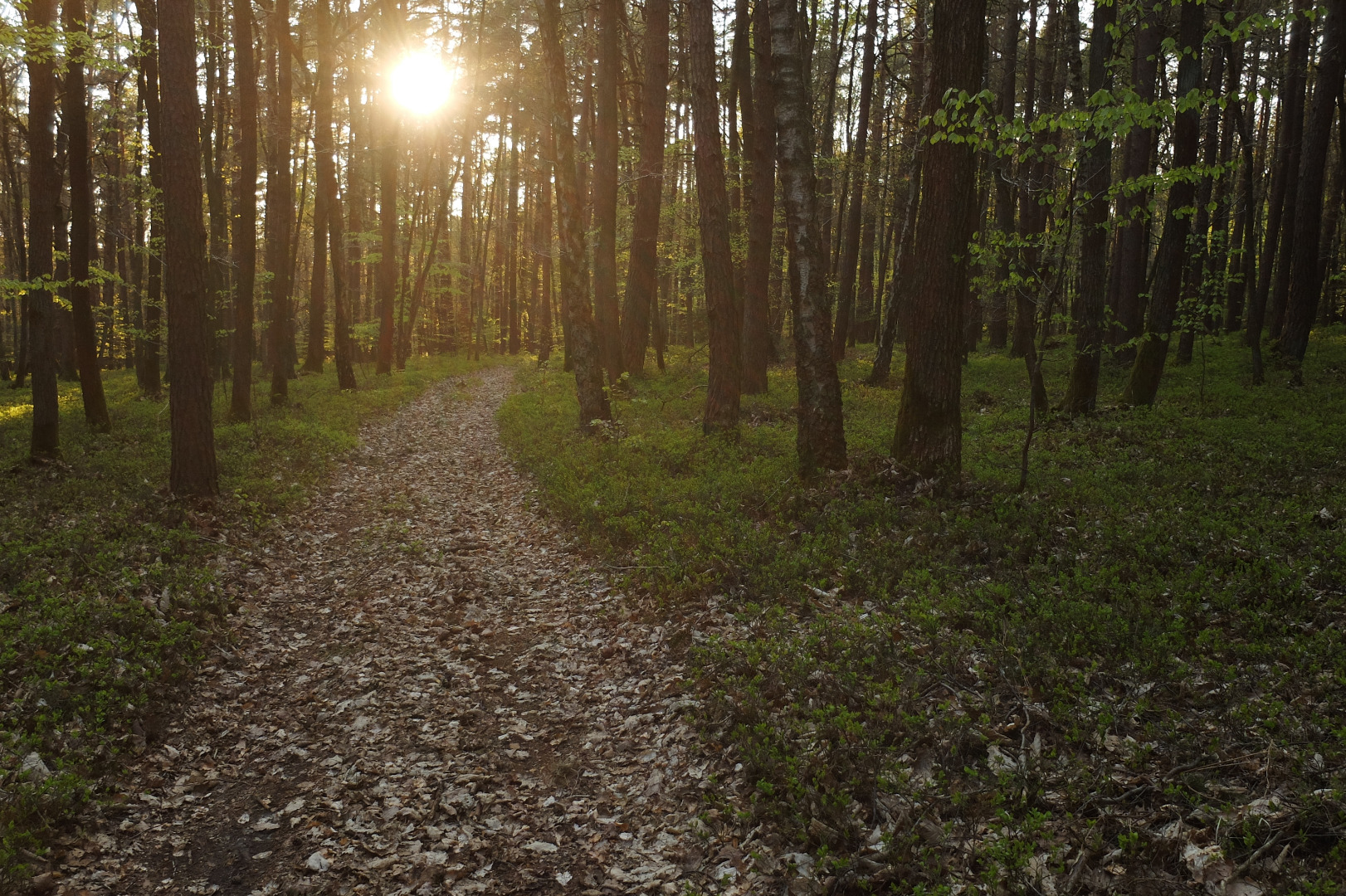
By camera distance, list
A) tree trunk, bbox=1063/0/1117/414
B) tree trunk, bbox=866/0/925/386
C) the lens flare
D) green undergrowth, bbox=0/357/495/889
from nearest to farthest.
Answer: green undergrowth, bbox=0/357/495/889, tree trunk, bbox=1063/0/1117/414, tree trunk, bbox=866/0/925/386, the lens flare

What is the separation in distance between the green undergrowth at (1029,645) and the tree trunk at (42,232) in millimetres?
8821

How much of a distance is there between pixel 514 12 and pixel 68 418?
60.7ft

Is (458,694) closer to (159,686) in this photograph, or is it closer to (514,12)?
(159,686)

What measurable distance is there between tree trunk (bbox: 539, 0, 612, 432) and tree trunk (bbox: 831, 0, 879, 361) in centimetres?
669

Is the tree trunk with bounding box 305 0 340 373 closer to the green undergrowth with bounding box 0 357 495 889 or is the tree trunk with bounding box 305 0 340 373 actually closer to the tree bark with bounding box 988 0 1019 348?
the green undergrowth with bounding box 0 357 495 889

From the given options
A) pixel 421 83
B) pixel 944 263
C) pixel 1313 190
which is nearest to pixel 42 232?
pixel 944 263

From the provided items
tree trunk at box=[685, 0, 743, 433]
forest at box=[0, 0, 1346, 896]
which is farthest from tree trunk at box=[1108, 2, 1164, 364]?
tree trunk at box=[685, 0, 743, 433]

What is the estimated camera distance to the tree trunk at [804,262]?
9.55 meters

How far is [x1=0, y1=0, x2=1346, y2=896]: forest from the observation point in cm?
412

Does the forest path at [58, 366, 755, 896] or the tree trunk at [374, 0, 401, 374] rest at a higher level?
the tree trunk at [374, 0, 401, 374]

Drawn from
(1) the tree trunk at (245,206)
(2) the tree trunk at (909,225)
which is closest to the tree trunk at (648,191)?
A: (2) the tree trunk at (909,225)

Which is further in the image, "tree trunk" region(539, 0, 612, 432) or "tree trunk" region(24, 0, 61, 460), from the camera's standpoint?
"tree trunk" region(539, 0, 612, 432)

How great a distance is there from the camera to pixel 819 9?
2416cm

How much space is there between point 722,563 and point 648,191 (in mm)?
13777
